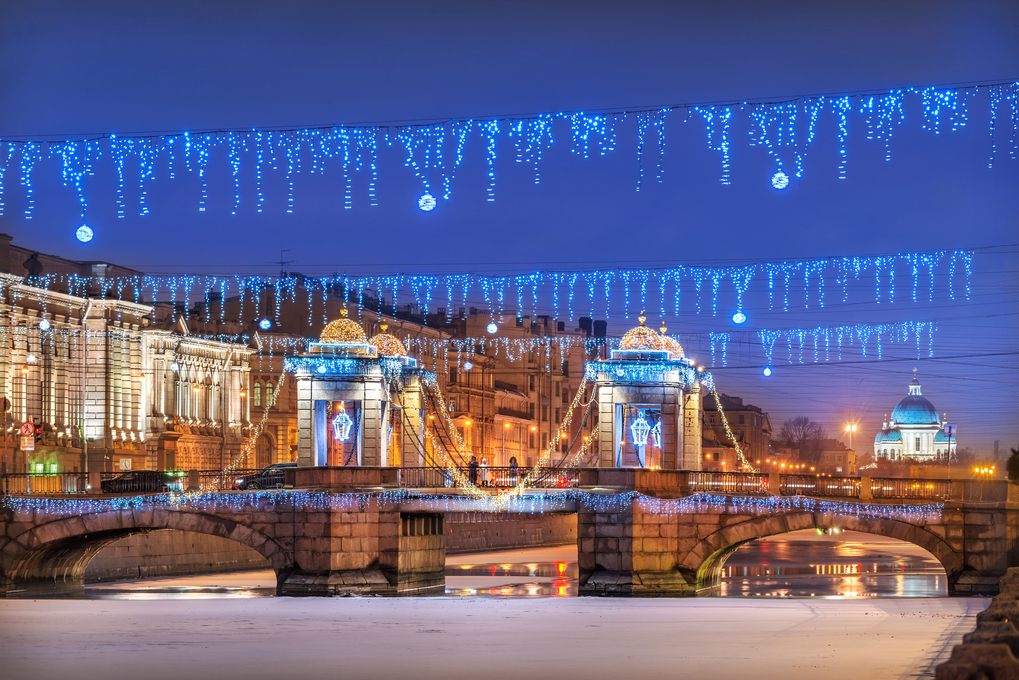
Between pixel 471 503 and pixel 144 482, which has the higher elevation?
pixel 144 482

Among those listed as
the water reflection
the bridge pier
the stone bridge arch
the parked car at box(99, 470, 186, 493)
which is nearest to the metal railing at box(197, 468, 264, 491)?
the parked car at box(99, 470, 186, 493)

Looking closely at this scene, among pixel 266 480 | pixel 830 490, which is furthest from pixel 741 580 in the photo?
pixel 266 480

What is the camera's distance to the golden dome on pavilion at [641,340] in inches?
2056

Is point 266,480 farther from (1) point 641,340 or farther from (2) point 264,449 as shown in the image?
(2) point 264,449

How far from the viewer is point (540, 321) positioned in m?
130

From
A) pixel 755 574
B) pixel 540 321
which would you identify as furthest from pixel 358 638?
pixel 540 321

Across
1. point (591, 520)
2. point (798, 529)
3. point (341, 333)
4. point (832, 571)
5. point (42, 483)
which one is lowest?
point (832, 571)

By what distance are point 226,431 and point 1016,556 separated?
52.9m

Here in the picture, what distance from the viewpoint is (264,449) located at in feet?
301

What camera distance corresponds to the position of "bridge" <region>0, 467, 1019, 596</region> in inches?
1885

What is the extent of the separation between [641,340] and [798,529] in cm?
856

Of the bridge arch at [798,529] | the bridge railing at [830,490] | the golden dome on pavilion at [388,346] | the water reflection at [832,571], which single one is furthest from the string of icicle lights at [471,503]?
the golden dome on pavilion at [388,346]

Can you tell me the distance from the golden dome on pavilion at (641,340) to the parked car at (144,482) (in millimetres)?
16377

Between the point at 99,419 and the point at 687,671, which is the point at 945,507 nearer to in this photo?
the point at 687,671
